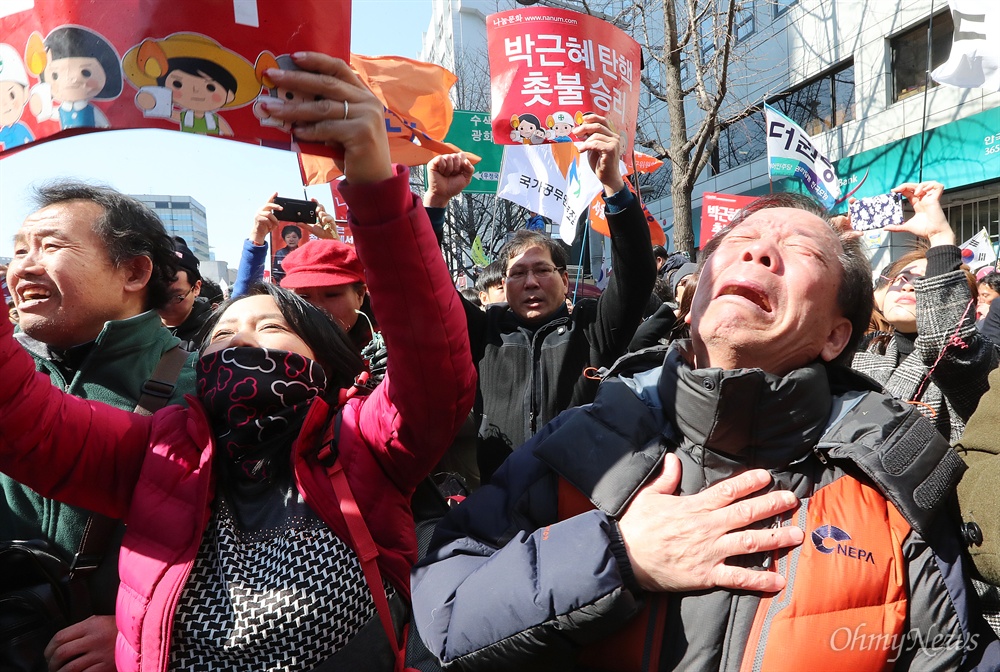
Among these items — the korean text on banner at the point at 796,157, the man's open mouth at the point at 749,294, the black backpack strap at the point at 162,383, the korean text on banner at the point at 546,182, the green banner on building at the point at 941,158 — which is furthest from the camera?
the green banner on building at the point at 941,158

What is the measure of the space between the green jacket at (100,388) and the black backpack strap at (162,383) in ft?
0.06

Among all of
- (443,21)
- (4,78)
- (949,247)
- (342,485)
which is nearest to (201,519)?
(342,485)

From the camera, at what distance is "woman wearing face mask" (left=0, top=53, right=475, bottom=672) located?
1427mm

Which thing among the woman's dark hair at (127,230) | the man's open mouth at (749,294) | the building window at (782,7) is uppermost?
the building window at (782,7)

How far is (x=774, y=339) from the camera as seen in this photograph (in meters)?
1.50

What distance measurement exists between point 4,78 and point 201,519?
97 centimetres

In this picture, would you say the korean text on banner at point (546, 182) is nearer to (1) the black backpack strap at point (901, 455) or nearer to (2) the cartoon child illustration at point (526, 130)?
(2) the cartoon child illustration at point (526, 130)

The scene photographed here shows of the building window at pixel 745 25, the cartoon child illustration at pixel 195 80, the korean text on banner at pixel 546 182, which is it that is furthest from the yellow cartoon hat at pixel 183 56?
the building window at pixel 745 25

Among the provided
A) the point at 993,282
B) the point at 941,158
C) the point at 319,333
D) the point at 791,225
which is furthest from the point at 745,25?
the point at 319,333

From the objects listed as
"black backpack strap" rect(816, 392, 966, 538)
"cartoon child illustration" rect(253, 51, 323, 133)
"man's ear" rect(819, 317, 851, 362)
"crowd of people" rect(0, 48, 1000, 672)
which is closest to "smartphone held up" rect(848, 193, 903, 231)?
"crowd of people" rect(0, 48, 1000, 672)

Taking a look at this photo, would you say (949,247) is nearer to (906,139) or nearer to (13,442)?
(13,442)

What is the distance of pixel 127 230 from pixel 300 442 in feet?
3.48

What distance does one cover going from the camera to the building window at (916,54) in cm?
1228

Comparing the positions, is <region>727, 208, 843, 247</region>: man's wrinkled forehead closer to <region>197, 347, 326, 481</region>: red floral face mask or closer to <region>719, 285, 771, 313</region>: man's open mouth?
<region>719, 285, 771, 313</region>: man's open mouth
